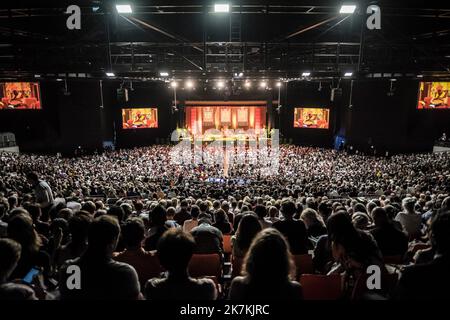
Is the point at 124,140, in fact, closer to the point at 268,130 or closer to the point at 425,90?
the point at 268,130

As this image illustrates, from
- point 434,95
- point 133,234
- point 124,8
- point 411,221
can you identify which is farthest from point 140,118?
point 133,234

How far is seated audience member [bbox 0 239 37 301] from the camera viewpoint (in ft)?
6.98

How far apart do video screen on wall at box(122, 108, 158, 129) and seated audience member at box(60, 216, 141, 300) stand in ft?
98.2

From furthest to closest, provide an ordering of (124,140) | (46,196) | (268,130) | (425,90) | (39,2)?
(268,130) → (124,140) → (425,90) → (39,2) → (46,196)

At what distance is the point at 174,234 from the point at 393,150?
88.0 feet

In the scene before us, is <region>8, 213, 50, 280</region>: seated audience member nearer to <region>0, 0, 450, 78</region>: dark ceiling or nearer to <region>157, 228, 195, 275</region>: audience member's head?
<region>157, 228, 195, 275</region>: audience member's head

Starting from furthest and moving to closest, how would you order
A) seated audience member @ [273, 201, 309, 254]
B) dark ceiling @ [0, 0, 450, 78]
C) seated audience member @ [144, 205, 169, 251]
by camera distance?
1. dark ceiling @ [0, 0, 450, 78]
2. seated audience member @ [144, 205, 169, 251]
3. seated audience member @ [273, 201, 309, 254]

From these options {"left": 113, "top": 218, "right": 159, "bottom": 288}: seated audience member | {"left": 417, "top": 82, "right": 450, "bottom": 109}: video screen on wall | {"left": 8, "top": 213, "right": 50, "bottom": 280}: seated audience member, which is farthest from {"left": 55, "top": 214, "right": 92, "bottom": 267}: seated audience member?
{"left": 417, "top": 82, "right": 450, "bottom": 109}: video screen on wall

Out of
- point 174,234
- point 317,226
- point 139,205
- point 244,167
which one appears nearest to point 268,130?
point 244,167

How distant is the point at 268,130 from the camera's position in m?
34.0

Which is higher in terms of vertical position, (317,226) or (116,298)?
(116,298)

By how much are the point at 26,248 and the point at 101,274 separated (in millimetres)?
1297

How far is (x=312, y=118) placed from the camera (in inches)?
1246

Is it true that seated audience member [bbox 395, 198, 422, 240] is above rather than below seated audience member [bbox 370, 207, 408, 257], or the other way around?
below
